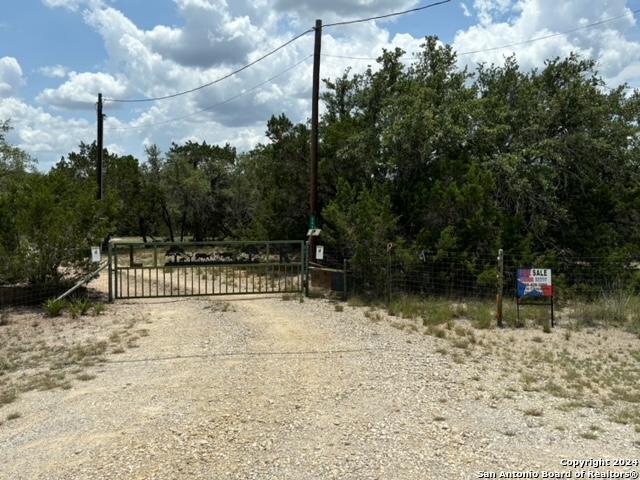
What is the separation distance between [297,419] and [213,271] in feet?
27.9

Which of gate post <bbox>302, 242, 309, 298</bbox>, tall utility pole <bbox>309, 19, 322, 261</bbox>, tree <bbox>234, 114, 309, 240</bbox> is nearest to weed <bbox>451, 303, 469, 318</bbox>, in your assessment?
gate post <bbox>302, 242, 309, 298</bbox>

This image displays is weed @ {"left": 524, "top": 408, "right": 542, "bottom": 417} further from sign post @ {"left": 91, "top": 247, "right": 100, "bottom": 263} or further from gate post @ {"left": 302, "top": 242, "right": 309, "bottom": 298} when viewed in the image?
sign post @ {"left": 91, "top": 247, "right": 100, "bottom": 263}

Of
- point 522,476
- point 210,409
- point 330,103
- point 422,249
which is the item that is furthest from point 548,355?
point 330,103

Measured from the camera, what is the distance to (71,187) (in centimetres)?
1299

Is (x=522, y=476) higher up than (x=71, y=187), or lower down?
lower down

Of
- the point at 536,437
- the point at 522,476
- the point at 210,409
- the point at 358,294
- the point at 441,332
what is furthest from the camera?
the point at 358,294

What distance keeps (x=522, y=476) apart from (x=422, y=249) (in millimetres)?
9092

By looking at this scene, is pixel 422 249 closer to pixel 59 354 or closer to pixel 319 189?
pixel 319 189

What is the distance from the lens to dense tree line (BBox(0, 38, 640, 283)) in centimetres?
1230

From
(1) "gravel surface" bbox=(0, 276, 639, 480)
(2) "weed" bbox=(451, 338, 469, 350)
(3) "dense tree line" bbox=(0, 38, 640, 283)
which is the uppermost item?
(3) "dense tree line" bbox=(0, 38, 640, 283)

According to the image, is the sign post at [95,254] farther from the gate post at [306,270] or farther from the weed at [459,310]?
the weed at [459,310]

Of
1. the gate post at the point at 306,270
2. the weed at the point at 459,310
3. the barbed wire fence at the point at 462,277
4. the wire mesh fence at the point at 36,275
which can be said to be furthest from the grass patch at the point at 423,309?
the wire mesh fence at the point at 36,275

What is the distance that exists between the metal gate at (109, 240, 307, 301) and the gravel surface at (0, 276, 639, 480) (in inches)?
192

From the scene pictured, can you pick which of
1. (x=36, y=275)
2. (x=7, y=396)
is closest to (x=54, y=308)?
(x=36, y=275)
